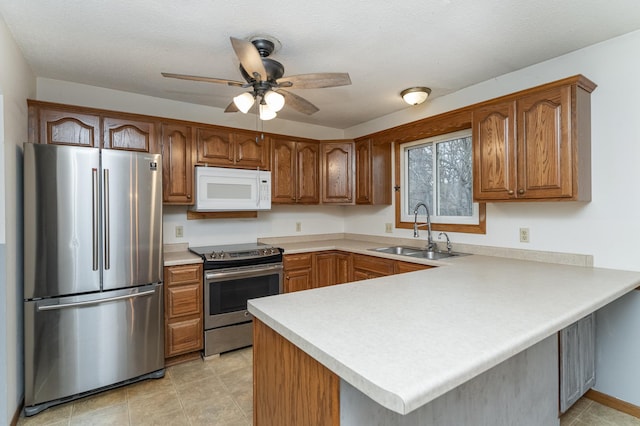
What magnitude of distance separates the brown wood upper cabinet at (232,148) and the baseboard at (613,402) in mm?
3151

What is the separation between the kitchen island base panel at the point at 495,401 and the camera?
99cm

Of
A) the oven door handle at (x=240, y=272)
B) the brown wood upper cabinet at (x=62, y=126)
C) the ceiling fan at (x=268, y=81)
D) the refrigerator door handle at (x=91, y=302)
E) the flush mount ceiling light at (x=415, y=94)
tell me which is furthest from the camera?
the flush mount ceiling light at (x=415, y=94)

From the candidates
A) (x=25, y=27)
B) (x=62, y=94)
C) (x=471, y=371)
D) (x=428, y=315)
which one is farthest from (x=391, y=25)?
(x=62, y=94)

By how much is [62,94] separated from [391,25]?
2.71m

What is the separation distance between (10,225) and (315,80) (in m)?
1.98

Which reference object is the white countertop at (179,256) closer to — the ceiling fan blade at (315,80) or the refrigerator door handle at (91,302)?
the refrigerator door handle at (91,302)

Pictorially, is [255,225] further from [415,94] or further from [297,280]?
[415,94]

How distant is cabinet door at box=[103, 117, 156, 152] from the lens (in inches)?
103

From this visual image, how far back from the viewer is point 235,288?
2.90 metres

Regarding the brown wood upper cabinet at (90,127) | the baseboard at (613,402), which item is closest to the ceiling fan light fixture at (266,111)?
the brown wood upper cabinet at (90,127)

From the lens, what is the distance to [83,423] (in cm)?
194

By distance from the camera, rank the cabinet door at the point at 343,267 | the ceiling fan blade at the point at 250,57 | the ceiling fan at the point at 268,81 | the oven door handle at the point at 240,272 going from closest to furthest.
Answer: the ceiling fan blade at the point at 250,57 → the ceiling fan at the point at 268,81 → the oven door handle at the point at 240,272 → the cabinet door at the point at 343,267

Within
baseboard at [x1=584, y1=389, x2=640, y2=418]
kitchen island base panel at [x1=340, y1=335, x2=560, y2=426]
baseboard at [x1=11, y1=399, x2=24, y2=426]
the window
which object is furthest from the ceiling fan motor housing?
baseboard at [x1=584, y1=389, x2=640, y2=418]

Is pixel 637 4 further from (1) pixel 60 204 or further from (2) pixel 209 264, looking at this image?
(1) pixel 60 204
